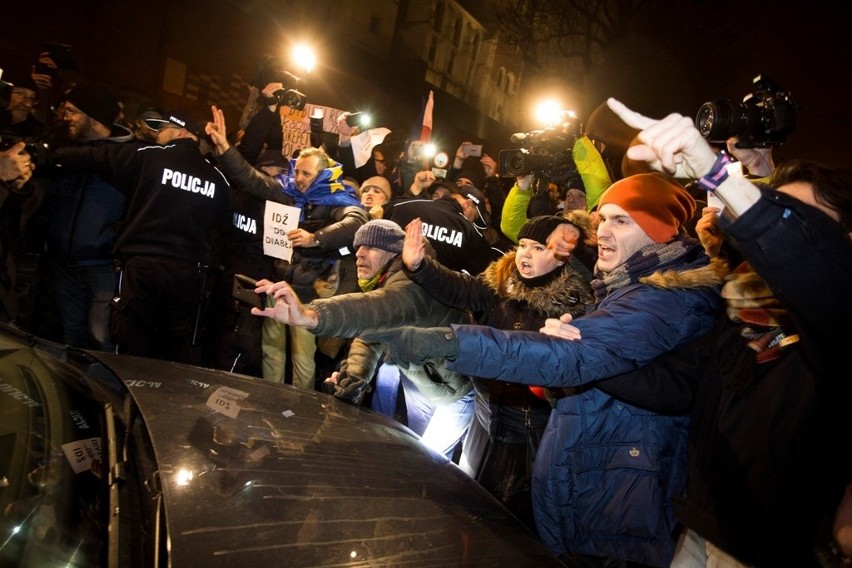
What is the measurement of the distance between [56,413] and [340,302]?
1250 mm

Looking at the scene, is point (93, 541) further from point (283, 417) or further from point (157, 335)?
point (157, 335)

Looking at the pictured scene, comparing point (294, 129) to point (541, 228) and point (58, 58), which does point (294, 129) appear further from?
point (541, 228)

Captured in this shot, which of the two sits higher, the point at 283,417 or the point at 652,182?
the point at 652,182

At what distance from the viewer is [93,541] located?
123 cm

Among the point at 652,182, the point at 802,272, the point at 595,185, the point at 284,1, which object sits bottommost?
the point at 802,272

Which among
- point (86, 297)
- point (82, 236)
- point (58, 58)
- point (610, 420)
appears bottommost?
point (86, 297)

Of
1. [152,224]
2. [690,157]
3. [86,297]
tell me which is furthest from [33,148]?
[690,157]

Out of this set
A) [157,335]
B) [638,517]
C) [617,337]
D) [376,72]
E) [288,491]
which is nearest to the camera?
[288,491]

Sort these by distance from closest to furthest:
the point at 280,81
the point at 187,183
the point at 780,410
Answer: the point at 780,410 → the point at 187,183 → the point at 280,81

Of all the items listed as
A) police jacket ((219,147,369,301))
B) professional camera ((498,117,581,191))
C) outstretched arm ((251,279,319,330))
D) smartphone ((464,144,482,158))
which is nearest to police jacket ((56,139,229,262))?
police jacket ((219,147,369,301))

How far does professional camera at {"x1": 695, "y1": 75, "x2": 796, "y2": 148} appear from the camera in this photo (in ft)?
6.72

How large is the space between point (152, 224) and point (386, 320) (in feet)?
8.03

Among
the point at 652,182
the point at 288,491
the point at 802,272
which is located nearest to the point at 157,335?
the point at 288,491

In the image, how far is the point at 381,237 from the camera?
3.22 meters
